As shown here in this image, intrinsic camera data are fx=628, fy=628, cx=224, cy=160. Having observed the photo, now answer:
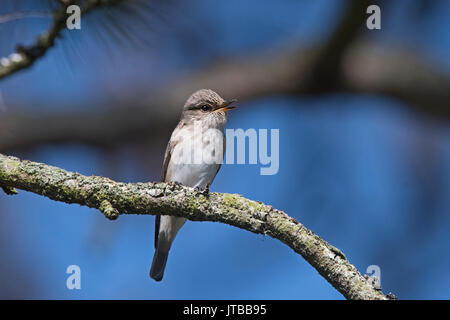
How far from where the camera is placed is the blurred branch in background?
21.8 ft

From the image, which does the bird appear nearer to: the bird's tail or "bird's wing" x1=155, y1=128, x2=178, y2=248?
"bird's wing" x1=155, y1=128, x2=178, y2=248

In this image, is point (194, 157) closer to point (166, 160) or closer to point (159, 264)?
point (166, 160)

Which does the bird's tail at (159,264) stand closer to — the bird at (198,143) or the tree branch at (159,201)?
the bird at (198,143)

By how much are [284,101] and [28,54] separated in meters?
4.48

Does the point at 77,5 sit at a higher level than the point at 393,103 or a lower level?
lower

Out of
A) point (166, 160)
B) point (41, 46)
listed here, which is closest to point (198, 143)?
point (166, 160)

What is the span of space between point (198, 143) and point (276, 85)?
1899 millimetres

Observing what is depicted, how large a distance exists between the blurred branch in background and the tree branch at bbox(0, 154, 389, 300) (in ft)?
9.83

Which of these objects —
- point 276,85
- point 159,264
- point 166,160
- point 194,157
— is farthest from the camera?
point 276,85

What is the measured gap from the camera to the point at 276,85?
7.32 meters

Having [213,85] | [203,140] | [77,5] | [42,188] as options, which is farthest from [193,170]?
[77,5]

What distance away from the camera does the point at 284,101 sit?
295 inches

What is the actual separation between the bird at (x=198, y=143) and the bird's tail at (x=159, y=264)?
0.33 metres
